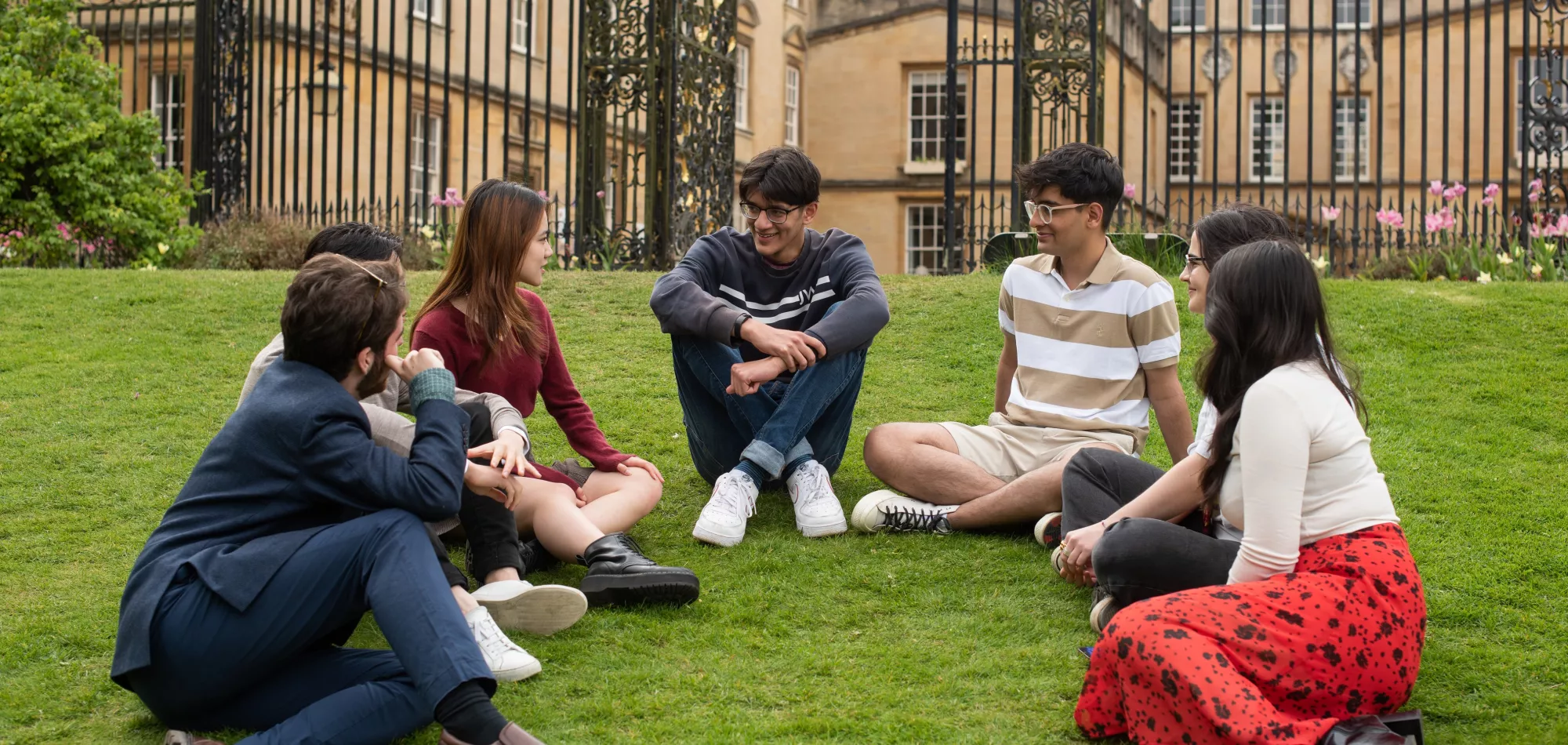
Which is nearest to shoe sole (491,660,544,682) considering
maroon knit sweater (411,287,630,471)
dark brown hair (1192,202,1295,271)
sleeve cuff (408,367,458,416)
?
sleeve cuff (408,367,458,416)

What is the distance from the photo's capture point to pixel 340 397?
2.83 m

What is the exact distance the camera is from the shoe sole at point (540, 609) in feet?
11.2

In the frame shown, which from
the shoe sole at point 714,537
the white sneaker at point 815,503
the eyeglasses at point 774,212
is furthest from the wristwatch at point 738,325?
the shoe sole at point 714,537

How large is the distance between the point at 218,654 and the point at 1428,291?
7.30m

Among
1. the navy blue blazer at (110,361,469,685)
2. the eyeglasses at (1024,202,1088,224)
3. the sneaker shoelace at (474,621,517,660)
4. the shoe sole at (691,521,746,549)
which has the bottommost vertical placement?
the sneaker shoelace at (474,621,517,660)

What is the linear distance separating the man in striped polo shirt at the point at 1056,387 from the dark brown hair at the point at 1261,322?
1.37 m

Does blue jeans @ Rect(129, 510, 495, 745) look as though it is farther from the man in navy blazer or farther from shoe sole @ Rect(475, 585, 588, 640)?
shoe sole @ Rect(475, 585, 588, 640)

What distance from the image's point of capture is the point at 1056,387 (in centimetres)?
456

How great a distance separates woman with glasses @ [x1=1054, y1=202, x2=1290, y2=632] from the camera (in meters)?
3.23

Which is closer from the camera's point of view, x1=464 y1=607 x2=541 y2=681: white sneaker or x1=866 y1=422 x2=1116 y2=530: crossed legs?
x1=464 y1=607 x2=541 y2=681: white sneaker

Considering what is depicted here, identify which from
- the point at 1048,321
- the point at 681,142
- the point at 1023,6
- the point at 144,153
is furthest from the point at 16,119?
the point at 1048,321

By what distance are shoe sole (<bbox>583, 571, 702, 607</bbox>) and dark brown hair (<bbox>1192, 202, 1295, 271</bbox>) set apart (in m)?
1.72

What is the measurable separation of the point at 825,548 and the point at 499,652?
1.52m

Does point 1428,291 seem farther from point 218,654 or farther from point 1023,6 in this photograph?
point 218,654
